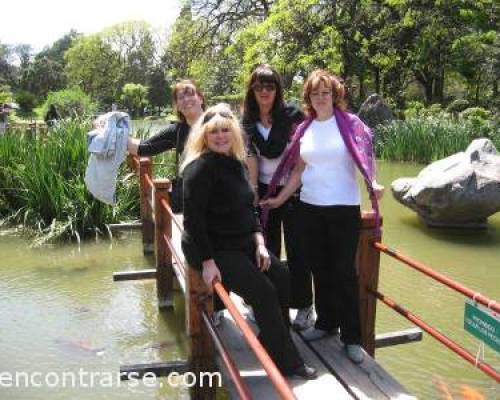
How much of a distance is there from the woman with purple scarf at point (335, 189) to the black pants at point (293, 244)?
8 cm

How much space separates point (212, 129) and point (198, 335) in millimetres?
1180

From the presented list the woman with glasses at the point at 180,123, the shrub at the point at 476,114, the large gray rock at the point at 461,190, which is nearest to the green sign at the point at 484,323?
the woman with glasses at the point at 180,123

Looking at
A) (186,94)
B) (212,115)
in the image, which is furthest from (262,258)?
(186,94)

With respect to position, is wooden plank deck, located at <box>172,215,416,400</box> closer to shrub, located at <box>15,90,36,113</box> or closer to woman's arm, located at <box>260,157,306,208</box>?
woman's arm, located at <box>260,157,306,208</box>

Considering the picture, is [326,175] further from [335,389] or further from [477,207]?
[477,207]

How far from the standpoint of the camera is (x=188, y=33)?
88.7 ft

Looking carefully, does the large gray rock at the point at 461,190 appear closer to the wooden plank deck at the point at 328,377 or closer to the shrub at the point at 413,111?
the wooden plank deck at the point at 328,377

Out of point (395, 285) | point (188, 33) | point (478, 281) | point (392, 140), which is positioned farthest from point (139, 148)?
point (188, 33)

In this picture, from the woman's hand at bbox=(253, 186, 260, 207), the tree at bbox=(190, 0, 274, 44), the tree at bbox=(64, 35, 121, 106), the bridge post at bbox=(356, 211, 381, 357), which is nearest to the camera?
the woman's hand at bbox=(253, 186, 260, 207)

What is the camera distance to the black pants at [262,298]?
302 cm

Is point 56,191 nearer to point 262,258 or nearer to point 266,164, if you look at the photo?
point 266,164

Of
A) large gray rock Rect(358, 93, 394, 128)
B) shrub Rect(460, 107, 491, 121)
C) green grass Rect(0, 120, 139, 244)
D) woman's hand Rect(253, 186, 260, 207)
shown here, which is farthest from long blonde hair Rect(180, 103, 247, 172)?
large gray rock Rect(358, 93, 394, 128)

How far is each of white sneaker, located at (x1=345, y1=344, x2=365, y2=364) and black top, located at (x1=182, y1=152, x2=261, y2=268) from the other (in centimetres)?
83

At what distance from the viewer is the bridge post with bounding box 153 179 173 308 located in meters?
5.36
